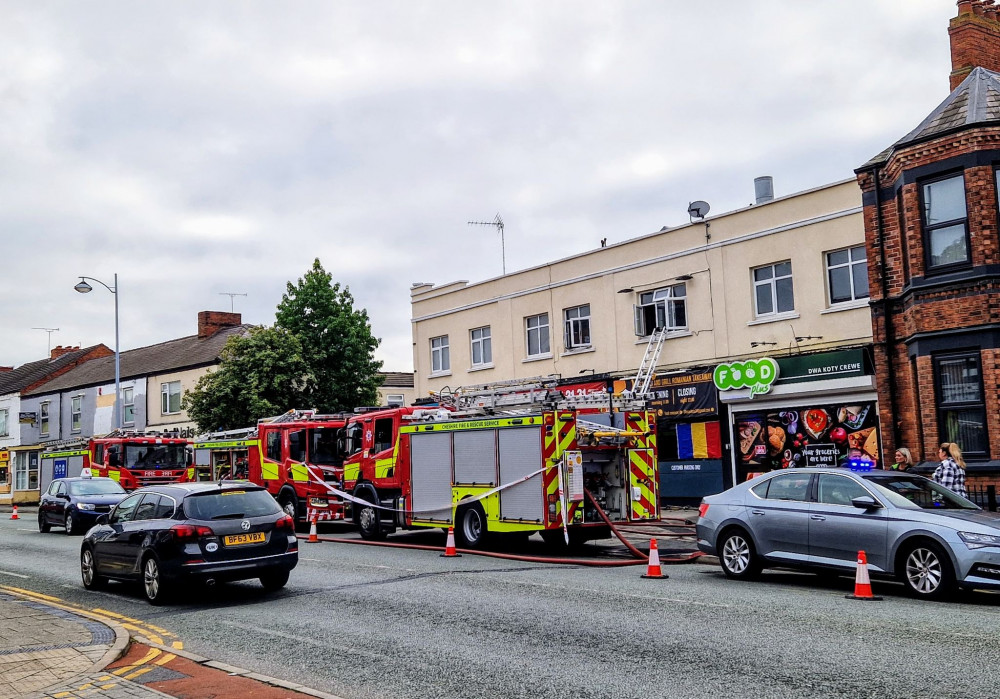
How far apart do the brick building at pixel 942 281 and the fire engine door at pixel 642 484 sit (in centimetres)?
591

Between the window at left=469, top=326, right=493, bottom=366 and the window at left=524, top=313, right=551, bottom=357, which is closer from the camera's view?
the window at left=524, top=313, right=551, bottom=357

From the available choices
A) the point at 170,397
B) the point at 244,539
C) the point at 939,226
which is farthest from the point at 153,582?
the point at 170,397

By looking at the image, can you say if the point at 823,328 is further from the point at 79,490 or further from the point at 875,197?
the point at 79,490

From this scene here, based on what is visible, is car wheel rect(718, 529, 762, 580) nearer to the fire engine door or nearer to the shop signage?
the fire engine door

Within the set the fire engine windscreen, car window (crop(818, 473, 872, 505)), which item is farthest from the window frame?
the fire engine windscreen

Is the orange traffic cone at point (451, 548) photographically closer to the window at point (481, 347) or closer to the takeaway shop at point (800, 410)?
the takeaway shop at point (800, 410)

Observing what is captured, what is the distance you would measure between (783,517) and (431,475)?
7.81m

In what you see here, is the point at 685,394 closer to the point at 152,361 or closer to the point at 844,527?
the point at 844,527

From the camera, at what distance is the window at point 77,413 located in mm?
52219

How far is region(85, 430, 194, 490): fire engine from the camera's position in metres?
29.9

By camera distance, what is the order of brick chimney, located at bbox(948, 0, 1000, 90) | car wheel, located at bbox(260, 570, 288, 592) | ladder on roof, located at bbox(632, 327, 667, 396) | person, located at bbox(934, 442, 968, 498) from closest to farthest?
car wheel, located at bbox(260, 570, 288, 592) → person, located at bbox(934, 442, 968, 498) → brick chimney, located at bbox(948, 0, 1000, 90) → ladder on roof, located at bbox(632, 327, 667, 396)

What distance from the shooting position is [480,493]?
1706 cm

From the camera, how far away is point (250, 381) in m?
34.9

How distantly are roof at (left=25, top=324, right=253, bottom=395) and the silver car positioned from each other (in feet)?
109
